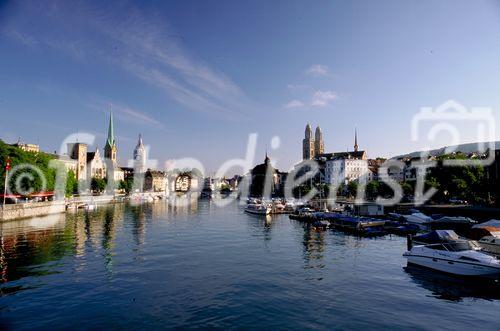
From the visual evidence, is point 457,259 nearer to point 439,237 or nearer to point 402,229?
point 439,237

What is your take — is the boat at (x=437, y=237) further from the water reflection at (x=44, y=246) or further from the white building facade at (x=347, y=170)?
the white building facade at (x=347, y=170)

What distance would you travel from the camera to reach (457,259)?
29.2 metres

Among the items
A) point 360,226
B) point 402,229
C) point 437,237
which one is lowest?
point 402,229

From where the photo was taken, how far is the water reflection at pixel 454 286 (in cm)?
2549

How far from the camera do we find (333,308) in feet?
74.3

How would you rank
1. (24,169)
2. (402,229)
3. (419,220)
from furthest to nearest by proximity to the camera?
(24,169), (419,220), (402,229)

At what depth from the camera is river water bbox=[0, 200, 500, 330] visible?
67.8ft

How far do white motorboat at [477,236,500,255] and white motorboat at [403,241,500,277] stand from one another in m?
6.21

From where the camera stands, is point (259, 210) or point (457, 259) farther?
point (259, 210)

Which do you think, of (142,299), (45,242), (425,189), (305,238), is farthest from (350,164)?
(142,299)

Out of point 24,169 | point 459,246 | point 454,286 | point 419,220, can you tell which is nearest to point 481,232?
point 459,246

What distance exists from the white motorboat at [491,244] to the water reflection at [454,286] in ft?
30.6

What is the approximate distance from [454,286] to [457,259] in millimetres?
2484

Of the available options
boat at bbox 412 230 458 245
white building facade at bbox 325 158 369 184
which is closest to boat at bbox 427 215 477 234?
boat at bbox 412 230 458 245
